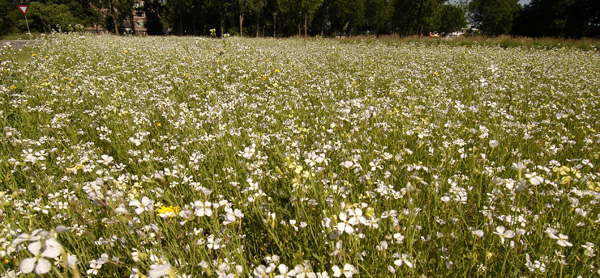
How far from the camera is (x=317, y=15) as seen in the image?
69.6 m

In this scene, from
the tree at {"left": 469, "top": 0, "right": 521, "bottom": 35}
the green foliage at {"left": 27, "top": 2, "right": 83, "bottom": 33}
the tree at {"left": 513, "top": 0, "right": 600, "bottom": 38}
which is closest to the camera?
the green foliage at {"left": 27, "top": 2, "right": 83, "bottom": 33}

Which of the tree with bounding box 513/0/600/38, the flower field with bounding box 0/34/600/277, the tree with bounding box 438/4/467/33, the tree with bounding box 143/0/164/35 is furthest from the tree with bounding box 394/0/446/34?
the tree with bounding box 143/0/164/35

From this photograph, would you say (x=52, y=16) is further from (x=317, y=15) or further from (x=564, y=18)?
(x=564, y=18)

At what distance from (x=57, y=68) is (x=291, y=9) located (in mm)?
47814

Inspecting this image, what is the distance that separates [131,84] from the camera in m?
6.91

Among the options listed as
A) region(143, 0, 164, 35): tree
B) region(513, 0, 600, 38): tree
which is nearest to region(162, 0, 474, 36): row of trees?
region(143, 0, 164, 35): tree

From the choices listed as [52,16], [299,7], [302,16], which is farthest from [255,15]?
[52,16]

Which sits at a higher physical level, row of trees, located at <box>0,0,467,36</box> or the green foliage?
row of trees, located at <box>0,0,467,36</box>

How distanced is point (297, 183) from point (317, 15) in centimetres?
7404

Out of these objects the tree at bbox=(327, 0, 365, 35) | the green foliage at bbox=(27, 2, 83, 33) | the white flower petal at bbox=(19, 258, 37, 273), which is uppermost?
the tree at bbox=(327, 0, 365, 35)

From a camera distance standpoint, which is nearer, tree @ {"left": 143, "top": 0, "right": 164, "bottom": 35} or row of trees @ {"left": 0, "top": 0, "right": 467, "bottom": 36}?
row of trees @ {"left": 0, "top": 0, "right": 467, "bottom": 36}

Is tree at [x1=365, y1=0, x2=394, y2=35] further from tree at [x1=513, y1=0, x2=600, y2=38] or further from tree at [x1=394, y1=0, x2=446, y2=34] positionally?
tree at [x1=513, y1=0, x2=600, y2=38]

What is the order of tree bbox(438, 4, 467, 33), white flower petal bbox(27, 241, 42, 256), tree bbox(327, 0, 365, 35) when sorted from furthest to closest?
tree bbox(438, 4, 467, 33) → tree bbox(327, 0, 365, 35) → white flower petal bbox(27, 241, 42, 256)

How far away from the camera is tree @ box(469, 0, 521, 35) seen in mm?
66500
